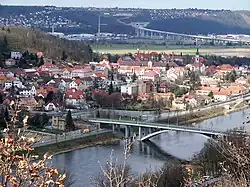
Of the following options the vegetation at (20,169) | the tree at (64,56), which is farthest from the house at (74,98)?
the vegetation at (20,169)

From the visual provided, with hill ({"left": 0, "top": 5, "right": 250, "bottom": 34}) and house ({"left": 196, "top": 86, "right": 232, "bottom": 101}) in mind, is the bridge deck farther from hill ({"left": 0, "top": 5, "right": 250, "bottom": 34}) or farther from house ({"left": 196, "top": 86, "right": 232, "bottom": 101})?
hill ({"left": 0, "top": 5, "right": 250, "bottom": 34})

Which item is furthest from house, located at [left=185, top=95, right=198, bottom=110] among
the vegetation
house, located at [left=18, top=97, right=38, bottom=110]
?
the vegetation

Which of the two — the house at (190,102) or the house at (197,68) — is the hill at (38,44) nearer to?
the house at (197,68)

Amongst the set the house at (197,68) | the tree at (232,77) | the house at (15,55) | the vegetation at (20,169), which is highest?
the vegetation at (20,169)

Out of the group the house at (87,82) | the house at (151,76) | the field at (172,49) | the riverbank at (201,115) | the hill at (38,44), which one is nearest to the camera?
the riverbank at (201,115)

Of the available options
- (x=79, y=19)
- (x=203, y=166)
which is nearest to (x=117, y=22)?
(x=79, y=19)

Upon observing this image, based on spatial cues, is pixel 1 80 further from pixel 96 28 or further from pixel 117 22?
pixel 117 22
